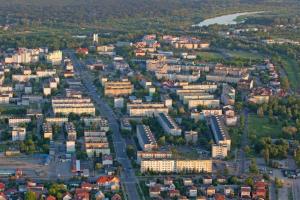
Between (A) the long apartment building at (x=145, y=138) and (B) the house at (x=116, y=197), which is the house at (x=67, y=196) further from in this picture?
(A) the long apartment building at (x=145, y=138)

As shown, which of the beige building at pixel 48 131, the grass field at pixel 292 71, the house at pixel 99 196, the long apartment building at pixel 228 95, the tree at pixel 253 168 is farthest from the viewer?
the grass field at pixel 292 71

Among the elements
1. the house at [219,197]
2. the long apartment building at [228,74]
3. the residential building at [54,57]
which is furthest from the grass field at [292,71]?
the house at [219,197]

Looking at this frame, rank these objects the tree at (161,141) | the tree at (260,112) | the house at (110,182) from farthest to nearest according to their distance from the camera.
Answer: the tree at (260,112)
the tree at (161,141)
the house at (110,182)

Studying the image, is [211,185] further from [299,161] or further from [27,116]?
[27,116]

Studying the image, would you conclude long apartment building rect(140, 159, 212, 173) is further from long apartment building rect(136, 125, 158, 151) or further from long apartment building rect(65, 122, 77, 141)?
long apartment building rect(65, 122, 77, 141)

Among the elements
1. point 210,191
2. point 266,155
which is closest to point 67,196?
point 210,191

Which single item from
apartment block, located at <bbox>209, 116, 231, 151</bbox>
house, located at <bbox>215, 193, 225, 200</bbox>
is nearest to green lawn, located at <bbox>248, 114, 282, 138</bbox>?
apartment block, located at <bbox>209, 116, 231, 151</bbox>
